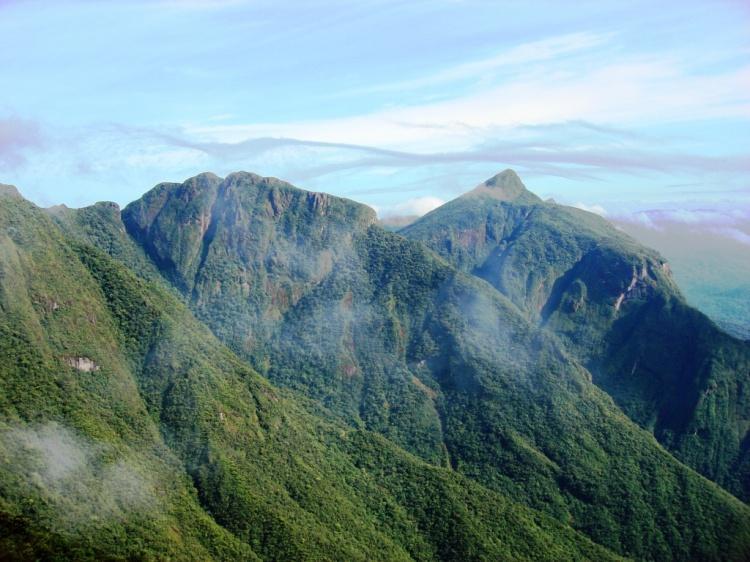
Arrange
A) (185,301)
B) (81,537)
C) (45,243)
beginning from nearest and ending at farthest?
(81,537), (45,243), (185,301)

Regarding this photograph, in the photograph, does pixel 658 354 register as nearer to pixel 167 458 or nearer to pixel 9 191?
pixel 167 458

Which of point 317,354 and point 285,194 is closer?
point 317,354

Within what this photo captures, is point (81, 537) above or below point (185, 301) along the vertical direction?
below

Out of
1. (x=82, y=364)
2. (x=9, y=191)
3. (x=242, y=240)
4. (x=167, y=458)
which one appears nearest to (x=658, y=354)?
(x=242, y=240)

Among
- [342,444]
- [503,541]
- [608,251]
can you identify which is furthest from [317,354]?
[608,251]

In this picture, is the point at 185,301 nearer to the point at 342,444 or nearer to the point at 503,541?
the point at 342,444

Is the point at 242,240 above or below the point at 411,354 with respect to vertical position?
above

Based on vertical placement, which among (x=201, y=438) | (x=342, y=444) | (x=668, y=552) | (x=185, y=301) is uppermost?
(x=185, y=301)
